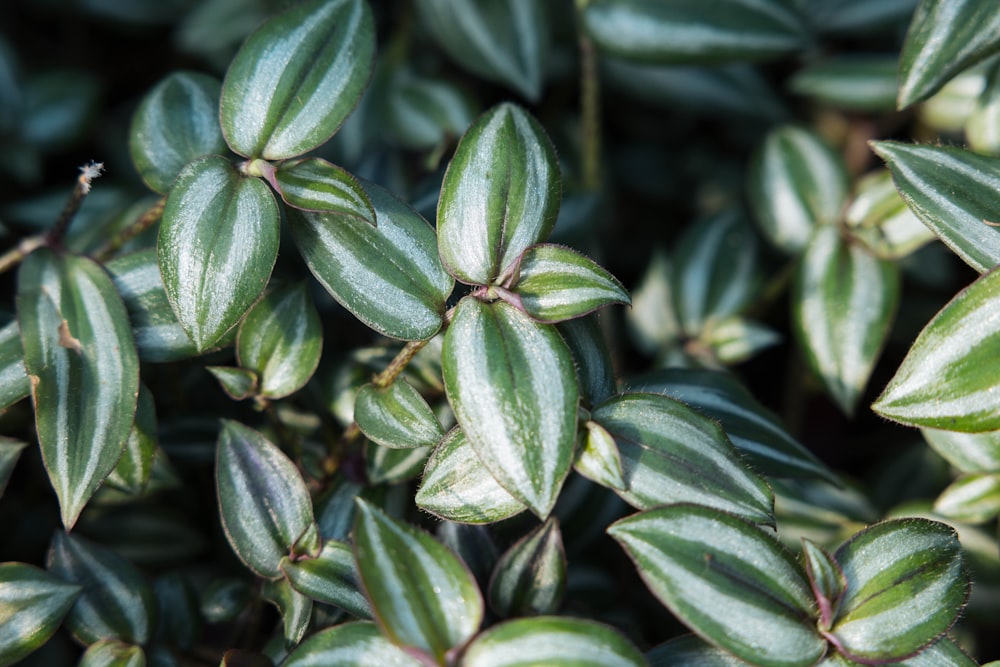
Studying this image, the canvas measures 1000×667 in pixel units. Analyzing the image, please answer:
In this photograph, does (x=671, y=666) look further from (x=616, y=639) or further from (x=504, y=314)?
(x=504, y=314)

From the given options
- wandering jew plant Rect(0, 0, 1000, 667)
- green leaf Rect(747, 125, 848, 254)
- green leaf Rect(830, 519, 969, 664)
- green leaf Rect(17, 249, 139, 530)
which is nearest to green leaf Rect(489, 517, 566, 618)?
wandering jew plant Rect(0, 0, 1000, 667)

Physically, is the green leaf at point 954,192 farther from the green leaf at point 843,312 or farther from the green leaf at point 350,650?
the green leaf at point 350,650

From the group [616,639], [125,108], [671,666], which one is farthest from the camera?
[125,108]

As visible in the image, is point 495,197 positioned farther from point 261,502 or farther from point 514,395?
point 261,502

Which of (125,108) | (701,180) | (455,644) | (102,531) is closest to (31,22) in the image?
(125,108)

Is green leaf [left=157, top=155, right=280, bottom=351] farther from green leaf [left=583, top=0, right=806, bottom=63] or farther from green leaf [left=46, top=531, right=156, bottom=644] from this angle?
green leaf [left=583, top=0, right=806, bottom=63]

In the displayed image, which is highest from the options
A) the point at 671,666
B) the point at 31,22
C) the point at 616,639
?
the point at 31,22
